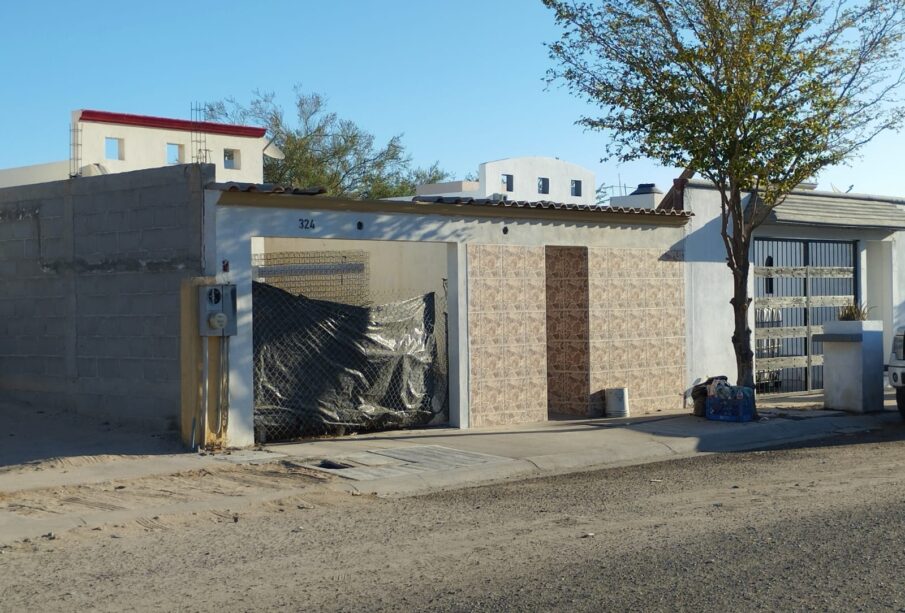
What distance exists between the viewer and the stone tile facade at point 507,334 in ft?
51.4

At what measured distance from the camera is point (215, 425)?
12.8 m

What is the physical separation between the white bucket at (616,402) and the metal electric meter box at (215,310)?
684 cm

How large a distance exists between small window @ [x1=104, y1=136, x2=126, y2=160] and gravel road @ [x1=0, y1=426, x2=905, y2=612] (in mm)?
27898

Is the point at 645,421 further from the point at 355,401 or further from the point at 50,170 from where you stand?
the point at 50,170

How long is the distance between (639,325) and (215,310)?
7.85 metres

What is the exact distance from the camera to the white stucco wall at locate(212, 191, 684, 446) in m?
13.0

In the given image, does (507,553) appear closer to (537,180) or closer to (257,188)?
(257,188)

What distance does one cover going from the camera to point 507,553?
7879 mm

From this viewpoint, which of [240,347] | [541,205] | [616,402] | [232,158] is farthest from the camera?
[232,158]

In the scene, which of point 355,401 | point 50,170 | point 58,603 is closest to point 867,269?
point 355,401

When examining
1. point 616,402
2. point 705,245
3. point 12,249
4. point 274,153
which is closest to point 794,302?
point 705,245

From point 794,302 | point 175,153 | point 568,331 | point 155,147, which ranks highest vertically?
point 175,153

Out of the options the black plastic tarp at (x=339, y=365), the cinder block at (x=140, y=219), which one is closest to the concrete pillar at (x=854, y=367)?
the black plastic tarp at (x=339, y=365)

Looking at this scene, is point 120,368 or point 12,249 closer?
point 120,368
